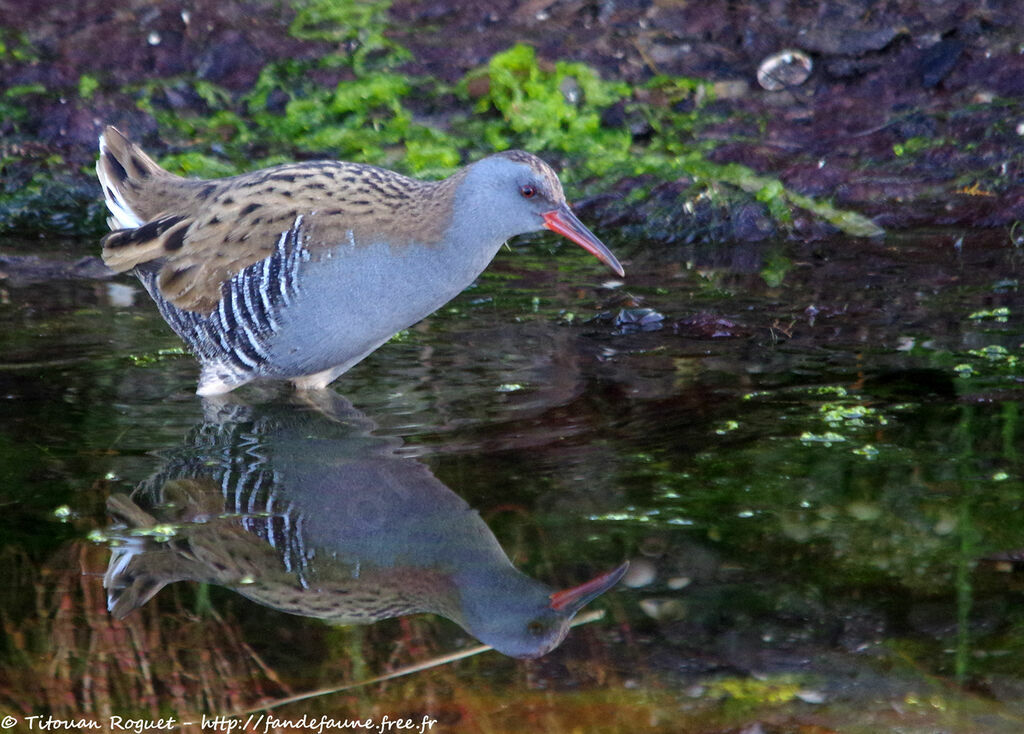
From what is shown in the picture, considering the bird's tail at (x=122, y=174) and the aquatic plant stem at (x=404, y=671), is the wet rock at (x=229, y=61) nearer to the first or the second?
the bird's tail at (x=122, y=174)

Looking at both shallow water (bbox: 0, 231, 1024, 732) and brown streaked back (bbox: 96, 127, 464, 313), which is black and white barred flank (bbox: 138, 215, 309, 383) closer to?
brown streaked back (bbox: 96, 127, 464, 313)

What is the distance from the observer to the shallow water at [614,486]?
2.89 meters

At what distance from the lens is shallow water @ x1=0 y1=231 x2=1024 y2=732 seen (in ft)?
9.48

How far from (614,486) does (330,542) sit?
82 cm

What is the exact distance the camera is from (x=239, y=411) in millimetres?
4617

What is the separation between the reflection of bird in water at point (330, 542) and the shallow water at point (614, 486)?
0.8 inches

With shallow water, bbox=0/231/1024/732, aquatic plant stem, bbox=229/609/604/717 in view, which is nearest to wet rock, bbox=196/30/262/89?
shallow water, bbox=0/231/1024/732

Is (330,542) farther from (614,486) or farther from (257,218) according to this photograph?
(257,218)

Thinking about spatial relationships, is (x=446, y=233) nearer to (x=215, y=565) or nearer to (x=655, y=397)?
(x=655, y=397)

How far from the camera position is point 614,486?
379 cm

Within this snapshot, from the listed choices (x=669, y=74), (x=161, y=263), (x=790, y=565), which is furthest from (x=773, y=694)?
(x=669, y=74)

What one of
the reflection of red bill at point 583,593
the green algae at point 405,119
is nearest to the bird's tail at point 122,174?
the green algae at point 405,119

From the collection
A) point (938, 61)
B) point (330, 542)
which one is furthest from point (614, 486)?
point (938, 61)

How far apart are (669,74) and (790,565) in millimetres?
4460
